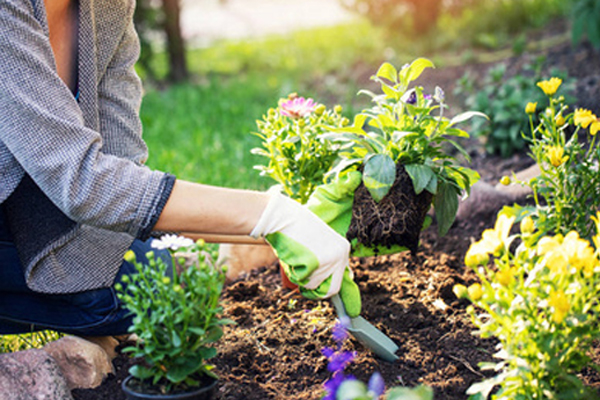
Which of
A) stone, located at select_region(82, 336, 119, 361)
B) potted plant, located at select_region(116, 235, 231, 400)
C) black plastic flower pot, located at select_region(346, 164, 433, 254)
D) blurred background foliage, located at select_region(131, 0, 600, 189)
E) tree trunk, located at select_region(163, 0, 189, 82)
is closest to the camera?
potted plant, located at select_region(116, 235, 231, 400)

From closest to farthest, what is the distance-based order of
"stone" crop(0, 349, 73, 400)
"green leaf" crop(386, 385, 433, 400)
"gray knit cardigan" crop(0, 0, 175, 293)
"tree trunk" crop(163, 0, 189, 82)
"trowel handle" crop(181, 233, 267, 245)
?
"green leaf" crop(386, 385, 433, 400) → "gray knit cardigan" crop(0, 0, 175, 293) → "stone" crop(0, 349, 73, 400) → "trowel handle" crop(181, 233, 267, 245) → "tree trunk" crop(163, 0, 189, 82)

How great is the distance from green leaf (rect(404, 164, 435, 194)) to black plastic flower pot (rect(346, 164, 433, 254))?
0.03 metres

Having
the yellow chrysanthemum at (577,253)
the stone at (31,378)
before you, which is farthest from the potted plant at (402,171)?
the stone at (31,378)

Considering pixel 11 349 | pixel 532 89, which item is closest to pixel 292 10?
pixel 532 89

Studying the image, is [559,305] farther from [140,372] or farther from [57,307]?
[57,307]

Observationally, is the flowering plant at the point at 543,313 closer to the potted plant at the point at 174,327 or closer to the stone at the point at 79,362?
the potted plant at the point at 174,327

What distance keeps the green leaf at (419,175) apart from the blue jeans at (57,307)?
2.63ft

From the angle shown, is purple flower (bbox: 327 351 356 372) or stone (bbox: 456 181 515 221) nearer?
purple flower (bbox: 327 351 356 372)

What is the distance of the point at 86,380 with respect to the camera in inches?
66.9

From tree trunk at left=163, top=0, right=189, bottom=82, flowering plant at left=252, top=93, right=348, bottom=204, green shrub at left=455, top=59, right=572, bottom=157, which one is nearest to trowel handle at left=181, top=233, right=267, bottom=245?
flowering plant at left=252, top=93, right=348, bottom=204

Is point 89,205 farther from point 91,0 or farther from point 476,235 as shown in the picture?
point 476,235

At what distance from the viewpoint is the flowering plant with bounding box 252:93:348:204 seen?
6.64 feet

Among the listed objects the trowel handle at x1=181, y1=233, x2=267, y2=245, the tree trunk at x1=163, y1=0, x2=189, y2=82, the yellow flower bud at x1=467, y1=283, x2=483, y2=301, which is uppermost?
the yellow flower bud at x1=467, y1=283, x2=483, y2=301

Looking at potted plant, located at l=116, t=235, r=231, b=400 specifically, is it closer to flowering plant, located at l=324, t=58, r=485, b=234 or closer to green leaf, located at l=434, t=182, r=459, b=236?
flowering plant, located at l=324, t=58, r=485, b=234
